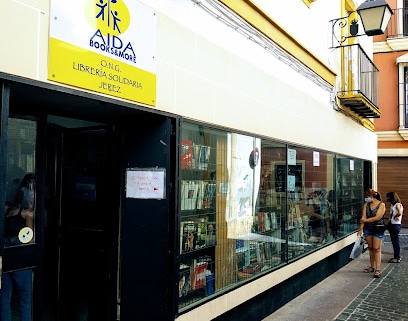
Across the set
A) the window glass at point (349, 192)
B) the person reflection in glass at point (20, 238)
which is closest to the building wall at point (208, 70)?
the person reflection in glass at point (20, 238)

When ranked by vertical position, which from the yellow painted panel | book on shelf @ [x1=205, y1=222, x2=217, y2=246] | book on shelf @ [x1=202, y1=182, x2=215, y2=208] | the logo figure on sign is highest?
the yellow painted panel

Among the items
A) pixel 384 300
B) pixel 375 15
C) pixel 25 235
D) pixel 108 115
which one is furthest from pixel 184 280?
pixel 375 15

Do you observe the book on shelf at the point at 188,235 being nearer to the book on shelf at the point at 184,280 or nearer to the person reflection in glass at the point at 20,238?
the book on shelf at the point at 184,280

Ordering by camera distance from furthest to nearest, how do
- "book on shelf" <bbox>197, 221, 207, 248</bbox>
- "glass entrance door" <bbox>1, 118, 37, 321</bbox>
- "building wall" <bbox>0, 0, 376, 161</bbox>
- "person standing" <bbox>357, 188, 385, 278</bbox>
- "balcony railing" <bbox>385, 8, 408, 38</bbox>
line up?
"balcony railing" <bbox>385, 8, 408, 38</bbox> < "person standing" <bbox>357, 188, 385, 278</bbox> < "book on shelf" <bbox>197, 221, 207, 248</bbox> < "glass entrance door" <bbox>1, 118, 37, 321</bbox> < "building wall" <bbox>0, 0, 376, 161</bbox>

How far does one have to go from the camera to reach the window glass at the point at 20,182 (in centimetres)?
364

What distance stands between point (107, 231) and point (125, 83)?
5.41 ft

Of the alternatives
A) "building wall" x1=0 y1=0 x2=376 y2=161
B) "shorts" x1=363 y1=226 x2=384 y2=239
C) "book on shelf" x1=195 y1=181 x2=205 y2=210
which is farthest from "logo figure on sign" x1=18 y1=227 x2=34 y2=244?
"shorts" x1=363 y1=226 x2=384 y2=239

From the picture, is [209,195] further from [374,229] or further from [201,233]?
[374,229]

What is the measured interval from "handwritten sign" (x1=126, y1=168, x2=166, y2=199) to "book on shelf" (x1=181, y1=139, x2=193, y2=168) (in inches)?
13.9

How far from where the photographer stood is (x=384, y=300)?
21.9ft

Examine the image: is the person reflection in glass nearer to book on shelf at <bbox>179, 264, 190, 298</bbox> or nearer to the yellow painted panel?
the yellow painted panel

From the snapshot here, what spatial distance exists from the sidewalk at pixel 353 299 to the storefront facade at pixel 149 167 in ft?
1.25

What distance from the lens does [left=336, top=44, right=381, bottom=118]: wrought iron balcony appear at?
356 inches

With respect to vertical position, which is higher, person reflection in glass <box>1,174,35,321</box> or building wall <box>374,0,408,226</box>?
building wall <box>374,0,408,226</box>
